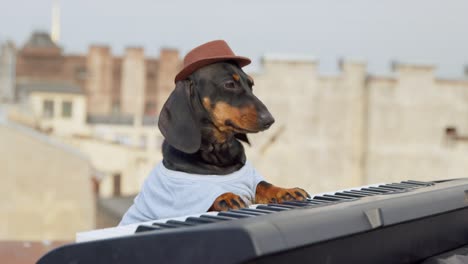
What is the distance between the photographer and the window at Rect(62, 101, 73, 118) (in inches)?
1624

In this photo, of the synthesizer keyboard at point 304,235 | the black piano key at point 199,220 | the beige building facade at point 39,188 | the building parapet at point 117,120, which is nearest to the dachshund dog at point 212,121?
the synthesizer keyboard at point 304,235

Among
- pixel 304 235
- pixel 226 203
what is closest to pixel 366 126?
pixel 226 203

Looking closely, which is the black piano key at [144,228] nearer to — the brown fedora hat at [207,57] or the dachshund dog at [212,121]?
the dachshund dog at [212,121]

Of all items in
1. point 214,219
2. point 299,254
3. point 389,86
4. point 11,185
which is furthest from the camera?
point 389,86

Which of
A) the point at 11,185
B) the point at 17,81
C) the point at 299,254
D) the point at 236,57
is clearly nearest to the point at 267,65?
the point at 11,185

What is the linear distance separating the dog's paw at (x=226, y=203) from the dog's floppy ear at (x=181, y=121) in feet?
0.63

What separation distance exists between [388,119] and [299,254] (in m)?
18.3

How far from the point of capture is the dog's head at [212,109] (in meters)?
2.35

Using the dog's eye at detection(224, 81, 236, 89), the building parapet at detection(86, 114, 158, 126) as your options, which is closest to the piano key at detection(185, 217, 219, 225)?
the dog's eye at detection(224, 81, 236, 89)

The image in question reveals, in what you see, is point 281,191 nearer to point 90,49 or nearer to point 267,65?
point 267,65

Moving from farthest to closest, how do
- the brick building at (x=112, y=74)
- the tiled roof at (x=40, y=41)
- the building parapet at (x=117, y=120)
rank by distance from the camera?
the tiled roof at (x=40, y=41) → the brick building at (x=112, y=74) → the building parapet at (x=117, y=120)

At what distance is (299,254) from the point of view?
58.2 inches

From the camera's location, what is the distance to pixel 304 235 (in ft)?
4.77

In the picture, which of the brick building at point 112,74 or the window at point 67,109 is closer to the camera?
the window at point 67,109
